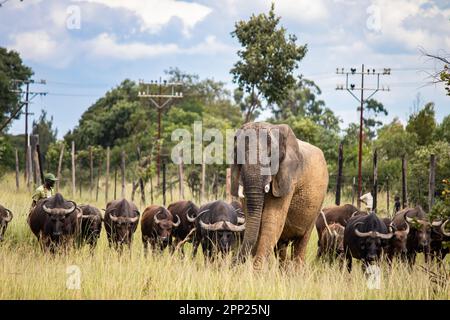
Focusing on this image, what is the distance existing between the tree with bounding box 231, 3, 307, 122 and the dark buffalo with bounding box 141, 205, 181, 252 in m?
13.0

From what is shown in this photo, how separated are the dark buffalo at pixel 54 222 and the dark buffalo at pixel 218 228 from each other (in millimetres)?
2790

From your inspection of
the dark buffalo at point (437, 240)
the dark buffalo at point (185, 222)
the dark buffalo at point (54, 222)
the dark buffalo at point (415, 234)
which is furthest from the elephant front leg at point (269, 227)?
the dark buffalo at point (185, 222)

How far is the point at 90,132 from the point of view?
187ft

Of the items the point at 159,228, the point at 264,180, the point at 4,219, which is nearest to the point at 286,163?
the point at 264,180

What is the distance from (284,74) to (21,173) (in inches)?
922

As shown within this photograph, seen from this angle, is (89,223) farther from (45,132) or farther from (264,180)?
(45,132)

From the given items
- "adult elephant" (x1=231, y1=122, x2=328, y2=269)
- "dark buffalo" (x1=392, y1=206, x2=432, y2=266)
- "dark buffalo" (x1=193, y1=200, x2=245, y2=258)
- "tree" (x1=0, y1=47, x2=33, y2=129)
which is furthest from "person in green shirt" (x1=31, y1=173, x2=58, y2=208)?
"tree" (x1=0, y1=47, x2=33, y2=129)

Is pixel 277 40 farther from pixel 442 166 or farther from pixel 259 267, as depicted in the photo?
pixel 259 267

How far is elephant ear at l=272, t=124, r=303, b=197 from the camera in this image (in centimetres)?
1243

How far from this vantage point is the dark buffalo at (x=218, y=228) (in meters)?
15.2

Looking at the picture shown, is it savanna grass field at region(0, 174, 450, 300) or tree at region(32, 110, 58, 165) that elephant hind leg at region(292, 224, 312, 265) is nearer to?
savanna grass field at region(0, 174, 450, 300)

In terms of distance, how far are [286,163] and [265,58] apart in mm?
19874

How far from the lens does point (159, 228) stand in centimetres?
1852

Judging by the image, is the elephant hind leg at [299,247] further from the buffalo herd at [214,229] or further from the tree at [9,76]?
the tree at [9,76]
